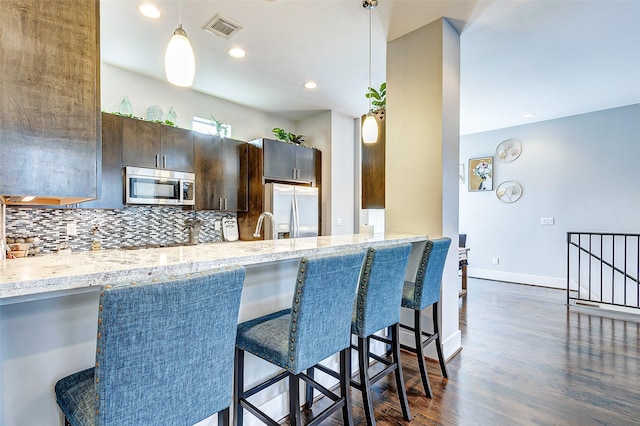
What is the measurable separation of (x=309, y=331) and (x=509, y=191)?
5648 mm

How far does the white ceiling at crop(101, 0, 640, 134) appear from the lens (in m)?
2.46

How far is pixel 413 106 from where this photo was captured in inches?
109

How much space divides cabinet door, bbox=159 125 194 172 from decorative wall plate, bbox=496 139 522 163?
17.3 feet

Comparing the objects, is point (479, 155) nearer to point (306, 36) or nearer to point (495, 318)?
point (495, 318)

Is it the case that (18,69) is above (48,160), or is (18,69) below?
above

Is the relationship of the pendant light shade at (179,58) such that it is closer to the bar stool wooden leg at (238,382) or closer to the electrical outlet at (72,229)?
the bar stool wooden leg at (238,382)

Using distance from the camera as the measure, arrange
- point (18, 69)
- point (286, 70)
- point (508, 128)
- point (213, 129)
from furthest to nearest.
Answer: point (508, 128)
point (213, 129)
point (286, 70)
point (18, 69)

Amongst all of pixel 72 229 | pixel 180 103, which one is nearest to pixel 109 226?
pixel 72 229

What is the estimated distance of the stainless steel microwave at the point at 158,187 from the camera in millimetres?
3258

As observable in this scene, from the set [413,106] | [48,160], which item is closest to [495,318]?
[413,106]

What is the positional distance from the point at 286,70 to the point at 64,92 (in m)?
2.67

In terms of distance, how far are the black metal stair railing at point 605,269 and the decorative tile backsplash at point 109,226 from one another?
5.19 metres

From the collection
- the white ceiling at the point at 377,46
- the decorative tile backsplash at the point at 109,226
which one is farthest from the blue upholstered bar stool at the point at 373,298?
the decorative tile backsplash at the point at 109,226

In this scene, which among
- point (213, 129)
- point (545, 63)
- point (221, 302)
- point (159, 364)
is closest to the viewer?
point (159, 364)
